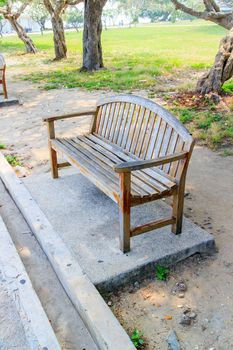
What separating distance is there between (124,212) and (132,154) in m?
0.98

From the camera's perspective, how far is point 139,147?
11.6 feet

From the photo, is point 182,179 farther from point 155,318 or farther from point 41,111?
point 41,111

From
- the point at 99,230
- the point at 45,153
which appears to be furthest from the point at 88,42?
the point at 99,230

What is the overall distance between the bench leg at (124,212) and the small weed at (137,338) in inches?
27.0

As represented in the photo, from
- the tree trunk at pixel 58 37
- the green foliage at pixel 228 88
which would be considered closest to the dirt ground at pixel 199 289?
the green foliage at pixel 228 88

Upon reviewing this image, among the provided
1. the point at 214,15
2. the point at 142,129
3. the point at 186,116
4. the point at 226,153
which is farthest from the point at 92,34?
the point at 142,129

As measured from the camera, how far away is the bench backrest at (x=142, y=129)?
3023 mm

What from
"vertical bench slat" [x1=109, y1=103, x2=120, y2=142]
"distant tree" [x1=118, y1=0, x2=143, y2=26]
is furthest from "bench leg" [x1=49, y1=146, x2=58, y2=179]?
"distant tree" [x1=118, y1=0, x2=143, y2=26]

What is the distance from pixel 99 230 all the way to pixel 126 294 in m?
0.71

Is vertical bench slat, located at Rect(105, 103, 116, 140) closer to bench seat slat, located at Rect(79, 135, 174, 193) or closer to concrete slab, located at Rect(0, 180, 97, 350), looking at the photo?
bench seat slat, located at Rect(79, 135, 174, 193)

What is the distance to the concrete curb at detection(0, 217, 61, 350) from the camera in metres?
2.24

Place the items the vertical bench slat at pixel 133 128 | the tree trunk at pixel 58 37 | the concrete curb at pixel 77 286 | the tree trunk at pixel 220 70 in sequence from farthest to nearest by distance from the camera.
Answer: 1. the tree trunk at pixel 58 37
2. the tree trunk at pixel 220 70
3. the vertical bench slat at pixel 133 128
4. the concrete curb at pixel 77 286

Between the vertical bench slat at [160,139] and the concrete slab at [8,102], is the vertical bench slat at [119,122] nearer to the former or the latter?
the vertical bench slat at [160,139]

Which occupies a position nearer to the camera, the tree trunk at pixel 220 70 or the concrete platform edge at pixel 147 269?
the concrete platform edge at pixel 147 269
